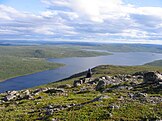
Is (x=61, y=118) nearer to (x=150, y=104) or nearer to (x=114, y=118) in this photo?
(x=114, y=118)

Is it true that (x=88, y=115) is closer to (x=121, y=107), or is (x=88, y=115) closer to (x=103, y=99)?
(x=121, y=107)

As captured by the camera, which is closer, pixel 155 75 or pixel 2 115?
pixel 2 115

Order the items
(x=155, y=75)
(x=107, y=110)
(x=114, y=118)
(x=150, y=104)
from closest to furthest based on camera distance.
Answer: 1. (x=114, y=118)
2. (x=107, y=110)
3. (x=150, y=104)
4. (x=155, y=75)

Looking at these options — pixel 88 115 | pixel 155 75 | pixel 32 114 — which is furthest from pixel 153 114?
pixel 155 75

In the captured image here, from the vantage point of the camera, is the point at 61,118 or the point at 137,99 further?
the point at 137,99

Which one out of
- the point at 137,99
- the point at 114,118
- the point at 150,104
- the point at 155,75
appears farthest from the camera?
the point at 155,75

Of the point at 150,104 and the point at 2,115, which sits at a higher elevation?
the point at 150,104

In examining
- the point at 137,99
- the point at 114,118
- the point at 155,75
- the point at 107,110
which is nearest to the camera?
the point at 114,118

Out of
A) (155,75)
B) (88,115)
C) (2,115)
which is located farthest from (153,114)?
(155,75)

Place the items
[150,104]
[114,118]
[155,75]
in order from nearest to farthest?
1. [114,118]
2. [150,104]
3. [155,75]
